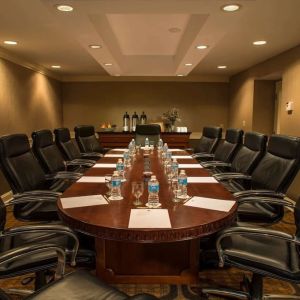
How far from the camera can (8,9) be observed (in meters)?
2.58

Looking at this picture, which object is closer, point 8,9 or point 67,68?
point 8,9

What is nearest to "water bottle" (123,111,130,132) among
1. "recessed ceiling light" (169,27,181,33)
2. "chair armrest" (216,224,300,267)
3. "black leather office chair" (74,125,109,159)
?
"black leather office chair" (74,125,109,159)

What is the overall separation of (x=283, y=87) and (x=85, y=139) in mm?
3077

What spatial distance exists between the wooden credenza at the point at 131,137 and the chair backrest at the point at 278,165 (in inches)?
118

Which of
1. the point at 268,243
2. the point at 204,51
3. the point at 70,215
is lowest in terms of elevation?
the point at 268,243

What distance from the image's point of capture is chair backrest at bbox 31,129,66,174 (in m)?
2.83

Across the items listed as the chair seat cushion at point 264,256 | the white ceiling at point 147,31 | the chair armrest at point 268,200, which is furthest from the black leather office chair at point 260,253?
the white ceiling at point 147,31

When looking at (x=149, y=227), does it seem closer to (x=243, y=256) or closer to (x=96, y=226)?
(x=96, y=226)

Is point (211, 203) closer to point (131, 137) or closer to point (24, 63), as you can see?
point (131, 137)

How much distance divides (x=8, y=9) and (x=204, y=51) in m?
2.28

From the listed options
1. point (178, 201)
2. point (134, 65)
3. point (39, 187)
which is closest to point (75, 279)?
point (178, 201)

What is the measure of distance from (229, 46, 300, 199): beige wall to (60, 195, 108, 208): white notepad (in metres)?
3.15

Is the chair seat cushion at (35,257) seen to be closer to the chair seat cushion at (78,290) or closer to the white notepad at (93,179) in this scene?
the chair seat cushion at (78,290)

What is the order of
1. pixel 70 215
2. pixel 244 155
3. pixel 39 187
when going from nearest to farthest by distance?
1. pixel 70 215
2. pixel 39 187
3. pixel 244 155
